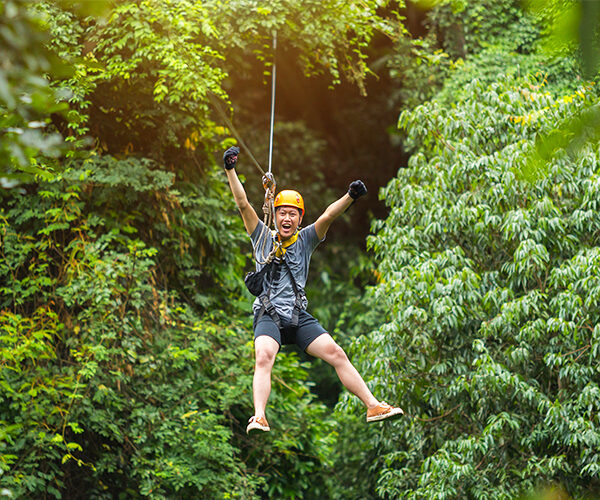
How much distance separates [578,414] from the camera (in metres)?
7.26

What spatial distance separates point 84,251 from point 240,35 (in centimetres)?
305

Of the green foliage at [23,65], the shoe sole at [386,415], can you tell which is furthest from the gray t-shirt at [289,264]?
the green foliage at [23,65]

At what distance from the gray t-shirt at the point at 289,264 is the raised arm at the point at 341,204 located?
83mm

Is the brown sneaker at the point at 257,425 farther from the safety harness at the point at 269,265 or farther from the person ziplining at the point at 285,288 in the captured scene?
the safety harness at the point at 269,265

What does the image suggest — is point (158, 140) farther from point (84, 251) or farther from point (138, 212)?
point (84, 251)

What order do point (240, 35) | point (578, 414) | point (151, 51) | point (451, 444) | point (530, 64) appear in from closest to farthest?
point (578, 414) < point (451, 444) < point (151, 51) < point (240, 35) < point (530, 64)

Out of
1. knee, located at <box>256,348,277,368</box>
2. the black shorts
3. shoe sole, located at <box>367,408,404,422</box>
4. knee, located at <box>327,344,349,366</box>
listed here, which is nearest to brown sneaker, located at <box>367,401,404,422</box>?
shoe sole, located at <box>367,408,404,422</box>

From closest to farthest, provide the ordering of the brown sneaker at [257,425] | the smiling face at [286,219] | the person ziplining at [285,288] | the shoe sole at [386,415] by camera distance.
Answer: the brown sneaker at [257,425]
the shoe sole at [386,415]
the person ziplining at [285,288]
the smiling face at [286,219]

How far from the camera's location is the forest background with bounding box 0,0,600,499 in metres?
7.64

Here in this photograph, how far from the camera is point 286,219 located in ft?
18.0

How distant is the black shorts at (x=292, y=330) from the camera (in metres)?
5.46

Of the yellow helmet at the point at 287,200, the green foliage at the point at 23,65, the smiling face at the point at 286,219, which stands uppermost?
the green foliage at the point at 23,65

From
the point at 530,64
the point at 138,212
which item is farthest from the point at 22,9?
the point at 530,64

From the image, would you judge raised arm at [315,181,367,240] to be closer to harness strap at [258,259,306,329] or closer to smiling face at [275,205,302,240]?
smiling face at [275,205,302,240]
